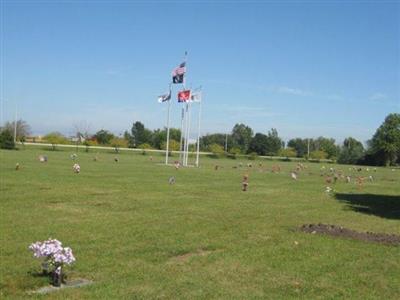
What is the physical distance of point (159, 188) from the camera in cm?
2628

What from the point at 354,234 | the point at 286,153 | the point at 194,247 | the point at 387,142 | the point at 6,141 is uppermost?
the point at 387,142

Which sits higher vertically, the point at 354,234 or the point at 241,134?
the point at 241,134

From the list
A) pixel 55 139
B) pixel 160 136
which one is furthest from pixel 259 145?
pixel 55 139

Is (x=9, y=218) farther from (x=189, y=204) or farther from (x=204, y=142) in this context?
(x=204, y=142)

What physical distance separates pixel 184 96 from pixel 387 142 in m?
66.6

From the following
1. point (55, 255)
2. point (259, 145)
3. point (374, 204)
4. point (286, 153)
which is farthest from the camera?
point (286, 153)

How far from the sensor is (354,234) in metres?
14.3

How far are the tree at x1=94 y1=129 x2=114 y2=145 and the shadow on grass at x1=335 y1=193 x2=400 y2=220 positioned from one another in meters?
107

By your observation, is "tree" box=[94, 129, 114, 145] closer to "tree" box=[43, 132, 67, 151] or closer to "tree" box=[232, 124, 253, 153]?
"tree" box=[43, 132, 67, 151]

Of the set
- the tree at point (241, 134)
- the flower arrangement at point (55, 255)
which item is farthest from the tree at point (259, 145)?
the flower arrangement at point (55, 255)

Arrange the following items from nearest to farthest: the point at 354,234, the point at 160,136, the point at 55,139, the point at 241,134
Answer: the point at 354,234 → the point at 55,139 → the point at 160,136 → the point at 241,134

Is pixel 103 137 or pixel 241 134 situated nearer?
pixel 103 137

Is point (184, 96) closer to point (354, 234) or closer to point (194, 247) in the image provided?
point (354, 234)

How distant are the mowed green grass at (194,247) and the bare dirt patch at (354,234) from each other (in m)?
0.48
